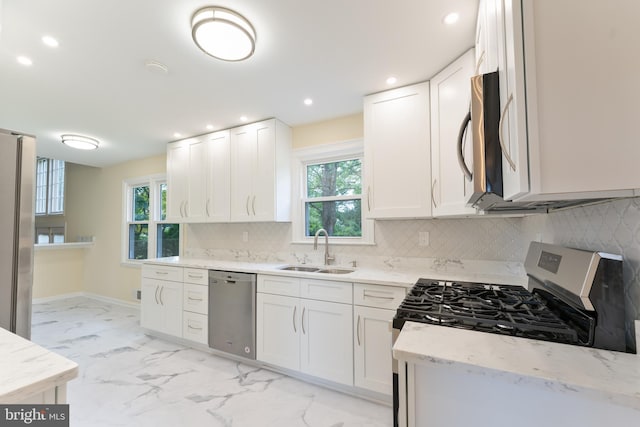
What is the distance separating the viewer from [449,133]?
6.86 feet

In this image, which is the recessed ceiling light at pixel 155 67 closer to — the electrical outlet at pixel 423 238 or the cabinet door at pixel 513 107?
the cabinet door at pixel 513 107

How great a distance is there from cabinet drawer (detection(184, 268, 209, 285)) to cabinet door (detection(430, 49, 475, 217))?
7.73 feet

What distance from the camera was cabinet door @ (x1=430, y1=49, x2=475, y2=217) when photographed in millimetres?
1934

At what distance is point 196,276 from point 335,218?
5.38 ft

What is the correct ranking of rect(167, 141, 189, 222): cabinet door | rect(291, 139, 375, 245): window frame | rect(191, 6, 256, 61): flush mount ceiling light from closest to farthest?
rect(191, 6, 256, 61): flush mount ceiling light → rect(291, 139, 375, 245): window frame → rect(167, 141, 189, 222): cabinet door

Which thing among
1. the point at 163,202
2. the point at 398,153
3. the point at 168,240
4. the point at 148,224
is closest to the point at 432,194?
the point at 398,153

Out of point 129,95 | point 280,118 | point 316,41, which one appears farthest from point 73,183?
point 316,41

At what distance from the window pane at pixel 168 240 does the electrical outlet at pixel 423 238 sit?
358 centimetres

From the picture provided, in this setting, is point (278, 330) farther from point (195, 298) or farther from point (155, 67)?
point (155, 67)

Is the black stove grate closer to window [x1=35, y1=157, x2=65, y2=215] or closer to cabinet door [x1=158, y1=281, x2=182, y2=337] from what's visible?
cabinet door [x1=158, y1=281, x2=182, y2=337]

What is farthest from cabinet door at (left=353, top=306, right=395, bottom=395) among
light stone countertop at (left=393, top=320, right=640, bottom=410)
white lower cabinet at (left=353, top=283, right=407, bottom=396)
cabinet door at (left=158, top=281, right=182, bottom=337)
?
cabinet door at (left=158, top=281, right=182, bottom=337)

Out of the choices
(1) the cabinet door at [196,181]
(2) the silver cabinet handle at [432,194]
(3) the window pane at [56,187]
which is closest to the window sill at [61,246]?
(3) the window pane at [56,187]

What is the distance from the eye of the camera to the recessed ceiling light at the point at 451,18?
160 cm

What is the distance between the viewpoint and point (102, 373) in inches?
102
